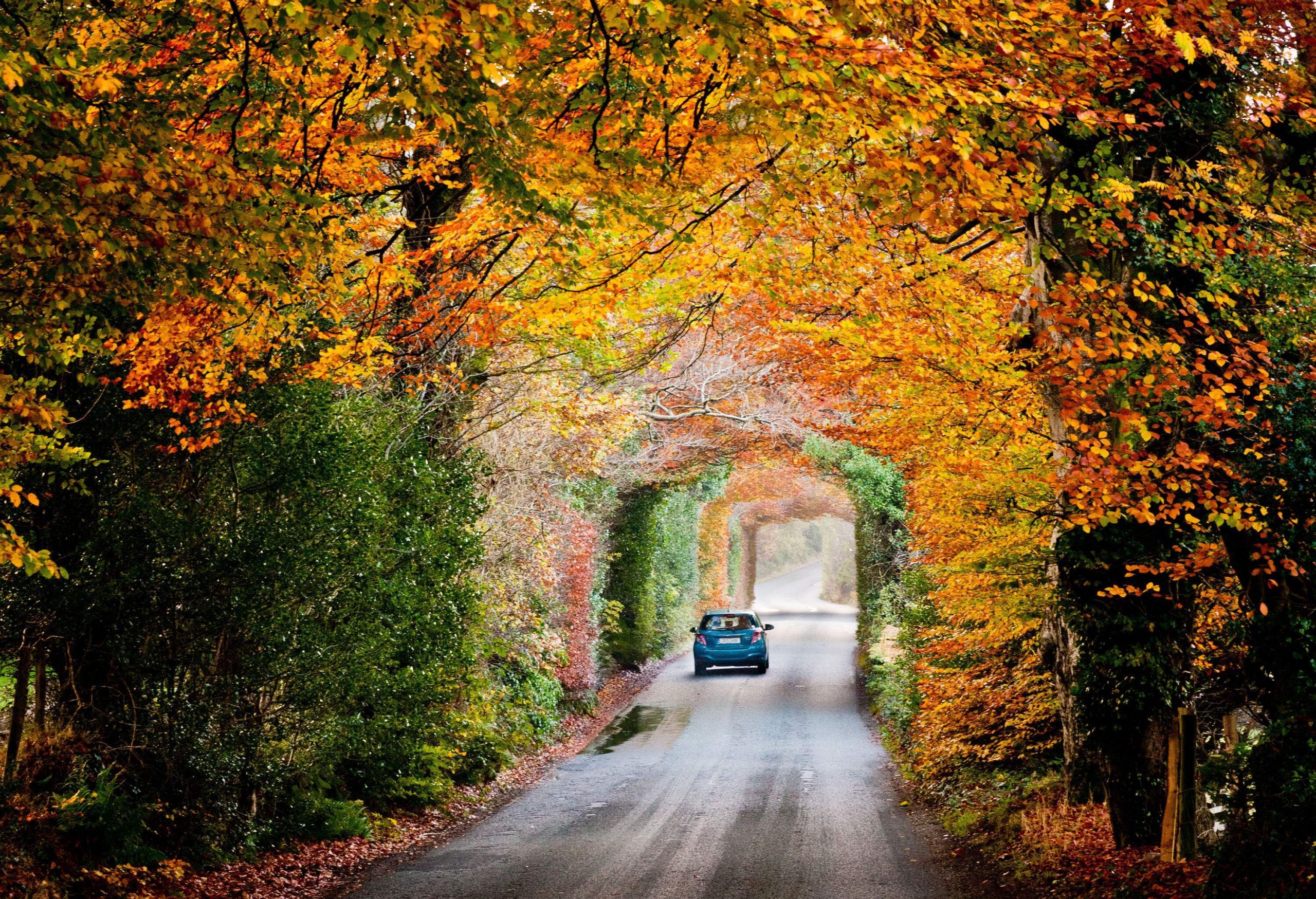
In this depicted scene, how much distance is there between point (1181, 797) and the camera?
25.3 ft

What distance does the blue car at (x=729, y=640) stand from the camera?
27.2 m

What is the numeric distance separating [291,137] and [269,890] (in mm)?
6293

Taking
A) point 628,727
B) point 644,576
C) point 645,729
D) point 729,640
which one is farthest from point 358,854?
point 644,576

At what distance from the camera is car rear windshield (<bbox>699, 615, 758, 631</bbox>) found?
27375mm

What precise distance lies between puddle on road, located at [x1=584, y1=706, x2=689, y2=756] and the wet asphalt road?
6cm

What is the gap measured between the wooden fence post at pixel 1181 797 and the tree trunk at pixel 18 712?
8.67 metres

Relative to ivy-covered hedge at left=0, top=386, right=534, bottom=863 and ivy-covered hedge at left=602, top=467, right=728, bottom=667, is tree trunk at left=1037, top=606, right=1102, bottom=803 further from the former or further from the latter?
ivy-covered hedge at left=602, top=467, right=728, bottom=667

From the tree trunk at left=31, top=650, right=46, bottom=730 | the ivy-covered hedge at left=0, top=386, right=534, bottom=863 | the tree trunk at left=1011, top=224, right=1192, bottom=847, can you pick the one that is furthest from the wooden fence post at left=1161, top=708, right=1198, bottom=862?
the tree trunk at left=31, top=650, right=46, bottom=730

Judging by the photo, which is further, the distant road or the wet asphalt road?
the distant road

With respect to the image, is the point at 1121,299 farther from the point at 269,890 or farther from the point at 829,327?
the point at 269,890

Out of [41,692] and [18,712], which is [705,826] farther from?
[18,712]

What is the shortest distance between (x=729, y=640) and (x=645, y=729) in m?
7.81

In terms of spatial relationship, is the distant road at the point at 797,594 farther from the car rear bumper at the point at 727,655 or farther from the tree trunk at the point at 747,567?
the car rear bumper at the point at 727,655

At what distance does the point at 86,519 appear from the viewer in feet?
28.1
